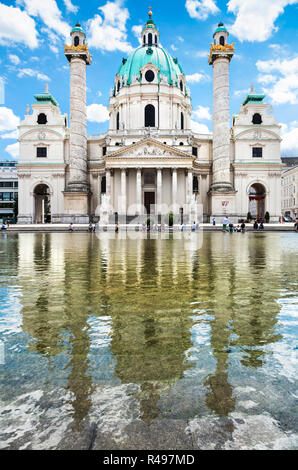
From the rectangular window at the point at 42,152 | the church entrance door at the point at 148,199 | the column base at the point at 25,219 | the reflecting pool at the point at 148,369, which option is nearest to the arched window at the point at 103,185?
the church entrance door at the point at 148,199

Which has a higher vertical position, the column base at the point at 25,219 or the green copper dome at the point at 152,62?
the green copper dome at the point at 152,62

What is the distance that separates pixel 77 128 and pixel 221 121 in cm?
2013

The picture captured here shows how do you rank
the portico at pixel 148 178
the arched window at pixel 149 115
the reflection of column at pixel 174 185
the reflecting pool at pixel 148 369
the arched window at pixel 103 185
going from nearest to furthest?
1. the reflecting pool at pixel 148 369
2. the portico at pixel 148 178
3. the reflection of column at pixel 174 185
4. the arched window at pixel 103 185
5. the arched window at pixel 149 115

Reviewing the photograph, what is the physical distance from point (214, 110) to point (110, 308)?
1773 inches

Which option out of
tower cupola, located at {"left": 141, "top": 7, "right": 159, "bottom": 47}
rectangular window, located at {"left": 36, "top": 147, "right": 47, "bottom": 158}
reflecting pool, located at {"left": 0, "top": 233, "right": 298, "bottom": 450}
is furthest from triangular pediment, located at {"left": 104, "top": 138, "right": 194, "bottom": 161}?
reflecting pool, located at {"left": 0, "top": 233, "right": 298, "bottom": 450}

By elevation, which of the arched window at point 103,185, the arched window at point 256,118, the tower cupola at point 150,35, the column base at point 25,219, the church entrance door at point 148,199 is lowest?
the column base at point 25,219

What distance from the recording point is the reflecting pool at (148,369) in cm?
167

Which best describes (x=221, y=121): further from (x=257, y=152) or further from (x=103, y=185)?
(x=103, y=185)

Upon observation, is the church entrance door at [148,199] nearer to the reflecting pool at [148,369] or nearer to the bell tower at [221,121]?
the bell tower at [221,121]

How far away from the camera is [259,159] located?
48562 millimetres

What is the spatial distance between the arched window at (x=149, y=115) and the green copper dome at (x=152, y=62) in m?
4.54

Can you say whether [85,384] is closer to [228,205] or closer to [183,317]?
[183,317]

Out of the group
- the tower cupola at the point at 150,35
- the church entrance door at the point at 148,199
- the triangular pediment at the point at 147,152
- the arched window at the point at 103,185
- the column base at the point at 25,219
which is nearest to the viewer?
the triangular pediment at the point at 147,152

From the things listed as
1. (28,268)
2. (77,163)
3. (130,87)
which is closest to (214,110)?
(130,87)
